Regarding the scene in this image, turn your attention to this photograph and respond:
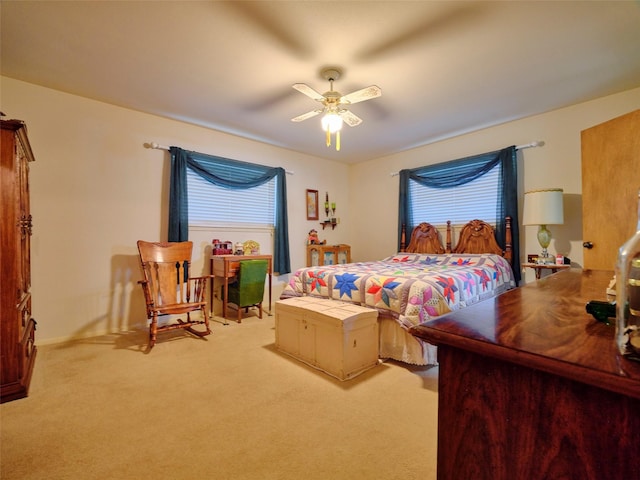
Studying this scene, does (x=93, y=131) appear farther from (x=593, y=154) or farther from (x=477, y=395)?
(x=593, y=154)

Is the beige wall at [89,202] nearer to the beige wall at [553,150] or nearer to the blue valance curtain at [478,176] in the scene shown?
the blue valance curtain at [478,176]

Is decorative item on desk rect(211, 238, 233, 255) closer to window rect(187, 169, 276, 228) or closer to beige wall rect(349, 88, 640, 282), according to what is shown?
window rect(187, 169, 276, 228)

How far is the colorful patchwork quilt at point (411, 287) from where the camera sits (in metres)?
2.27

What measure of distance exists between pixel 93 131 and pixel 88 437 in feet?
9.87

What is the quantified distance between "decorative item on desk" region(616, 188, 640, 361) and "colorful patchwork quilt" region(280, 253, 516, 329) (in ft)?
5.72

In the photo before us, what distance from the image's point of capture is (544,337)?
57 centimetres

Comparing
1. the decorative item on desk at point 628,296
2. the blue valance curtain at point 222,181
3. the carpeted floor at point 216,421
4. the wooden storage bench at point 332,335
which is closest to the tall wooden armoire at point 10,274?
the carpeted floor at point 216,421

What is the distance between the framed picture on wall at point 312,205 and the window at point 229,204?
27.8 inches

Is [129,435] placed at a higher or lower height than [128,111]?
lower

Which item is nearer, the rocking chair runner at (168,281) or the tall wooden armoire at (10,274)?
the tall wooden armoire at (10,274)

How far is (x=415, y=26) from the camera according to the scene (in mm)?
2061

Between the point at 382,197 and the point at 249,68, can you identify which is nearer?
the point at 249,68

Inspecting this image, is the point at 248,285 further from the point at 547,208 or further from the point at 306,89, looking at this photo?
the point at 547,208

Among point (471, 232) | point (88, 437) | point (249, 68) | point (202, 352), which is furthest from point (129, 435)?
point (471, 232)
